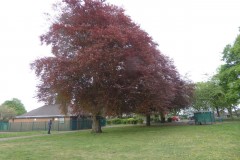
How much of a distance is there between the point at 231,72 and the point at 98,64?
2281 cm

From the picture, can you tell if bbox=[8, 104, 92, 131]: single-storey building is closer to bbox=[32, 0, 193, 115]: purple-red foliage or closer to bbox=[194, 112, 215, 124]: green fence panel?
bbox=[32, 0, 193, 115]: purple-red foliage

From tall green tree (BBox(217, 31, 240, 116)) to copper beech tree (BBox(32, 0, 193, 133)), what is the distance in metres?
14.8

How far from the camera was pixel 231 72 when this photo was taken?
34969 mm

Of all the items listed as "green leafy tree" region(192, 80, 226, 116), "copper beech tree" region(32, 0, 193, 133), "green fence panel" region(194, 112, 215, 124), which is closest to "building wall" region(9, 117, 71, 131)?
"copper beech tree" region(32, 0, 193, 133)

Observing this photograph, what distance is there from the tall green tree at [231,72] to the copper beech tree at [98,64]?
14761 mm

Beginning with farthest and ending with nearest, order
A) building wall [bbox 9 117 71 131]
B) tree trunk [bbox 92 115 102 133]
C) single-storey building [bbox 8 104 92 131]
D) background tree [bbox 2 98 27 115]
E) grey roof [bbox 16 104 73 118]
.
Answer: background tree [bbox 2 98 27 115] → grey roof [bbox 16 104 73 118] → single-storey building [bbox 8 104 92 131] → building wall [bbox 9 117 71 131] → tree trunk [bbox 92 115 102 133]

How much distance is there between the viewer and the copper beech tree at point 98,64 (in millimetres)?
19750

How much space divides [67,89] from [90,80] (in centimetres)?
240

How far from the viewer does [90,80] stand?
22484mm

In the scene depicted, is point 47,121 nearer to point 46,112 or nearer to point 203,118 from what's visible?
point 46,112

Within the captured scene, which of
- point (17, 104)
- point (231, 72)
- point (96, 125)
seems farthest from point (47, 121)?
point (17, 104)

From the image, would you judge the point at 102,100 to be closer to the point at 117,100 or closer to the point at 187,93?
the point at 117,100

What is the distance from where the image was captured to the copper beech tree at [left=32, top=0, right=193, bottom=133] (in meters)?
19.8

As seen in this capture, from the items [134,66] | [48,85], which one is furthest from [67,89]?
[134,66]
